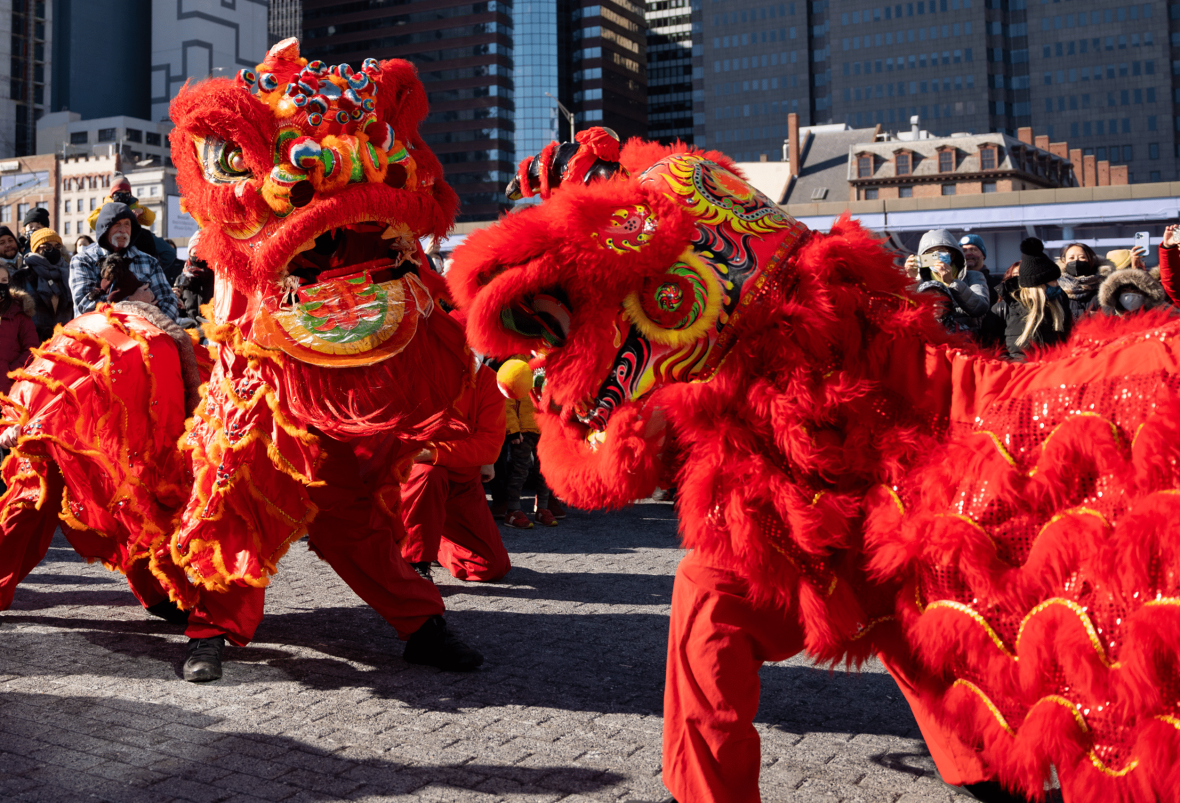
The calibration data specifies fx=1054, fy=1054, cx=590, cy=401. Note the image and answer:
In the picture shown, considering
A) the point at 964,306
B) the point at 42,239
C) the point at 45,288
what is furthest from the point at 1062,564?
the point at 42,239

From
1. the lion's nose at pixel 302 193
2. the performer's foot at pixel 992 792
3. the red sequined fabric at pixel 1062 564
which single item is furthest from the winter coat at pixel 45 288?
the red sequined fabric at pixel 1062 564

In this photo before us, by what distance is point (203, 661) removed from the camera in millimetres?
3922

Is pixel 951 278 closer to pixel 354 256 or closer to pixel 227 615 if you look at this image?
pixel 354 256

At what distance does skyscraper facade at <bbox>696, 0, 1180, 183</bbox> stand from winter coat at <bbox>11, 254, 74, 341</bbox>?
9208 centimetres

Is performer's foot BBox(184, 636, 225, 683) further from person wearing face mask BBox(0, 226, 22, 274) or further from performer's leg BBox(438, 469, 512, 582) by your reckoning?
person wearing face mask BBox(0, 226, 22, 274)

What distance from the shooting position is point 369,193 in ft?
12.2

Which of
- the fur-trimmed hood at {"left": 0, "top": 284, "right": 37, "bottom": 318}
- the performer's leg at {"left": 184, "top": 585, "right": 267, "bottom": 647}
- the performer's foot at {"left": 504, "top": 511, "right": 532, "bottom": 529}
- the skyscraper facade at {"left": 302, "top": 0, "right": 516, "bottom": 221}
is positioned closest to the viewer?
the performer's leg at {"left": 184, "top": 585, "right": 267, "bottom": 647}

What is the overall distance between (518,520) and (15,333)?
163 inches

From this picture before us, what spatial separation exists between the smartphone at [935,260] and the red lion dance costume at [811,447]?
4.03 metres

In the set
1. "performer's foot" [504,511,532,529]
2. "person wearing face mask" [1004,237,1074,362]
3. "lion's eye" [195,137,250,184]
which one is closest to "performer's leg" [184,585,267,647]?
"lion's eye" [195,137,250,184]

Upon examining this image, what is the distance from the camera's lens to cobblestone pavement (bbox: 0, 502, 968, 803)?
2984mm

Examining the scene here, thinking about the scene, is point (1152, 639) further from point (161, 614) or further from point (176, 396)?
point (161, 614)

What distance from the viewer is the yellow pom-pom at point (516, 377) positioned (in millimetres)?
2557

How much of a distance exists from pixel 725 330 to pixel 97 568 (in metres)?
5.27
